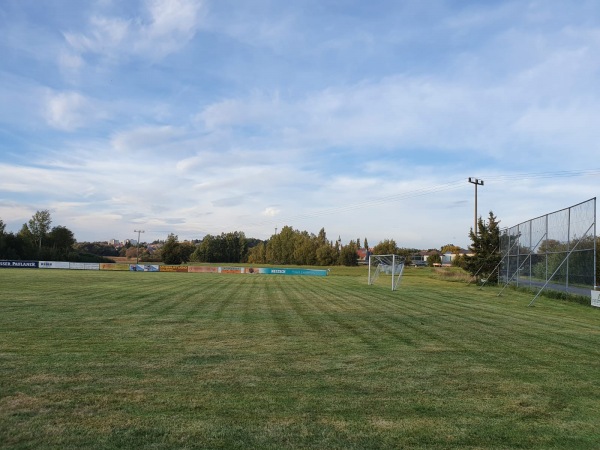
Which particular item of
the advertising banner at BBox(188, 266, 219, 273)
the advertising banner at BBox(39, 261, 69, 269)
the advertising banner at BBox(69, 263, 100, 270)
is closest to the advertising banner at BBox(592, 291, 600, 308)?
the advertising banner at BBox(188, 266, 219, 273)

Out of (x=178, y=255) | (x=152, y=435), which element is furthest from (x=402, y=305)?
(x=178, y=255)

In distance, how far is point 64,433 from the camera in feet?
14.0

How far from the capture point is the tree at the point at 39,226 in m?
98.6

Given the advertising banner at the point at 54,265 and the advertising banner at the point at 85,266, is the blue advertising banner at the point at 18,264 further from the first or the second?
the advertising banner at the point at 85,266

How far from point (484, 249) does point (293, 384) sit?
37128mm

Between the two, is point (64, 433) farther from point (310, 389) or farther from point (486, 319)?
point (486, 319)

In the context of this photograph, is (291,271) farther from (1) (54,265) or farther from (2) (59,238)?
(2) (59,238)

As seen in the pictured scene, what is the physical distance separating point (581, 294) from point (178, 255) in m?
86.5

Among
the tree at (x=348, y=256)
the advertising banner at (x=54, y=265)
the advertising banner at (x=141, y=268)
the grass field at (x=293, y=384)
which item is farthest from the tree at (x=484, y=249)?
the tree at (x=348, y=256)

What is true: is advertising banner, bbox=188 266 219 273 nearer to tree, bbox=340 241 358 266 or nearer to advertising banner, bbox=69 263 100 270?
advertising banner, bbox=69 263 100 270

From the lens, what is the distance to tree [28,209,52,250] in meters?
98.6

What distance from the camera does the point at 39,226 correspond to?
99938 millimetres

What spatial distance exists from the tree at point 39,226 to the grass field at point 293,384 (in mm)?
99963

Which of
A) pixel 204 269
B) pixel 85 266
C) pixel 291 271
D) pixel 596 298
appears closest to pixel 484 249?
pixel 596 298
